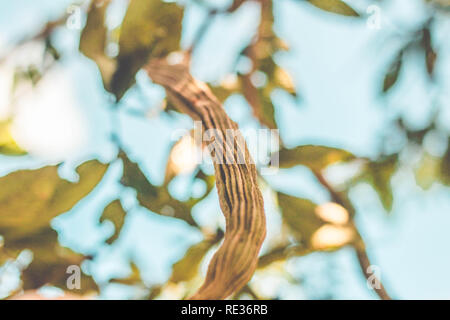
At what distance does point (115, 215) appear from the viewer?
62cm

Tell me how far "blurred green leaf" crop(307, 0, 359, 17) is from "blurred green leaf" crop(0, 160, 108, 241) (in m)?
0.36

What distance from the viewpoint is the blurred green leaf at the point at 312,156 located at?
634mm

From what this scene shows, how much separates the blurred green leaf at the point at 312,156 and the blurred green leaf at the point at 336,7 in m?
0.17

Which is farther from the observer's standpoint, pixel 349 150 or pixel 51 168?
pixel 349 150

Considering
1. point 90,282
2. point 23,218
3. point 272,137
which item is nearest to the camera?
point 23,218

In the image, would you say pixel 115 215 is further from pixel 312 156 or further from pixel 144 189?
pixel 312 156

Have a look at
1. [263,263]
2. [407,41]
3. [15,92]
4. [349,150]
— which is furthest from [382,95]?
[15,92]

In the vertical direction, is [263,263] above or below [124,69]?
below

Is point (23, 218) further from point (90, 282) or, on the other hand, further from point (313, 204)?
point (313, 204)

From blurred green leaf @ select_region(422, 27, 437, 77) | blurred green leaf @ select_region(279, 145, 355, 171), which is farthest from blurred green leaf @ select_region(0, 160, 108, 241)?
blurred green leaf @ select_region(422, 27, 437, 77)

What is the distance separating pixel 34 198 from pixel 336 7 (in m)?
0.42

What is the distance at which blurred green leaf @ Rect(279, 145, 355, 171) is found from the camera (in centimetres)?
63

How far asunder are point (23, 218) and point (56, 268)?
0.09 meters

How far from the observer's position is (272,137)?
718mm
